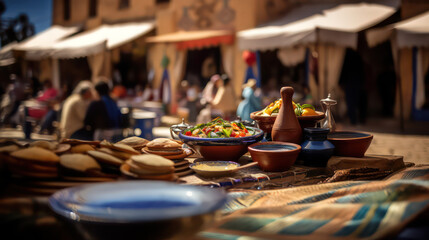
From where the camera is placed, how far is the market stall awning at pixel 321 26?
29.9ft

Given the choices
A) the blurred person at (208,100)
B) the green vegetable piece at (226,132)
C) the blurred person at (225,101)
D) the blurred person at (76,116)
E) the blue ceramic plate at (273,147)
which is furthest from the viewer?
the blurred person at (208,100)

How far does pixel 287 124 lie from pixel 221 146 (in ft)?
1.34

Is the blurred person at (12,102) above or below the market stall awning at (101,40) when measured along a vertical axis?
below

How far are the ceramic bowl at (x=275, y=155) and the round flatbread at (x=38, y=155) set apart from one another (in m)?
0.98

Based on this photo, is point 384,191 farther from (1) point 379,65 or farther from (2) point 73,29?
(2) point 73,29

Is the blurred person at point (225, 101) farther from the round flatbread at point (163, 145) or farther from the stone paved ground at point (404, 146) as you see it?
the round flatbread at point (163, 145)

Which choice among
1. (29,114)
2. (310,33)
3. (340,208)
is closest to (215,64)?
(310,33)

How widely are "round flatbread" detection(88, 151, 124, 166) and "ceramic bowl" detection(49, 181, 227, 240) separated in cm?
32

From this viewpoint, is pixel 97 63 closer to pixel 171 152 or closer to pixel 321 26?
pixel 321 26

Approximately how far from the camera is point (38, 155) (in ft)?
4.76

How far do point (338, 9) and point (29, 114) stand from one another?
362 inches

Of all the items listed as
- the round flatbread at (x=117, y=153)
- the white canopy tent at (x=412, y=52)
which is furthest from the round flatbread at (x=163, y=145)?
the white canopy tent at (x=412, y=52)

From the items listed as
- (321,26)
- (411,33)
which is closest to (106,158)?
(411,33)

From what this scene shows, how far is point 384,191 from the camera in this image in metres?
1.47
